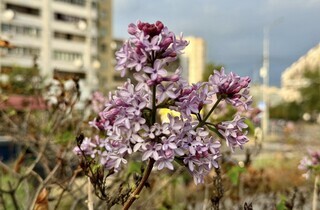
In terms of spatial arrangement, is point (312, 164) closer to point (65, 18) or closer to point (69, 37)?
point (69, 37)

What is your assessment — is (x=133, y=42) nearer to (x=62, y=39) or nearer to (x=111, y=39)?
(x=62, y=39)

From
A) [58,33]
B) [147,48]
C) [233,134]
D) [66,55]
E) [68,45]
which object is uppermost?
[58,33]

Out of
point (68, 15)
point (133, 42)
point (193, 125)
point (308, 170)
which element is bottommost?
point (308, 170)

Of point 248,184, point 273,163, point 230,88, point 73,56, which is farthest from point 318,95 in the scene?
point 230,88

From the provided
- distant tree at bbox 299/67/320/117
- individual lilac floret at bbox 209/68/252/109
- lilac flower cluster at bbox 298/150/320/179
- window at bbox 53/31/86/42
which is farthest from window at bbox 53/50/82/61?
individual lilac floret at bbox 209/68/252/109

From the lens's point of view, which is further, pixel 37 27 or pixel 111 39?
pixel 111 39

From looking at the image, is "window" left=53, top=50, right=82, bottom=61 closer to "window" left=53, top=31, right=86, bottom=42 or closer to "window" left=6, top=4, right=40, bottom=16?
"window" left=53, top=31, right=86, bottom=42

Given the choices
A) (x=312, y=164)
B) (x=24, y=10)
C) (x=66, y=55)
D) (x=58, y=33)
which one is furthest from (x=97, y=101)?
(x=58, y=33)

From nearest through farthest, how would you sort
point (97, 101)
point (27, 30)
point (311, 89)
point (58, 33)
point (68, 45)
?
point (97, 101)
point (27, 30)
point (58, 33)
point (68, 45)
point (311, 89)
